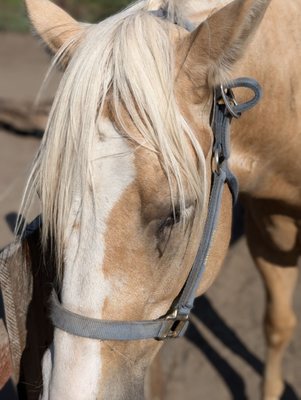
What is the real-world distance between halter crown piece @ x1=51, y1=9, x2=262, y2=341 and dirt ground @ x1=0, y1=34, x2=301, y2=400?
1438 millimetres

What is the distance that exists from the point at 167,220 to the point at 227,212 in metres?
0.34

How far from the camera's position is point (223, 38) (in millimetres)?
1702

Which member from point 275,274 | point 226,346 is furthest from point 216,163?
point 226,346

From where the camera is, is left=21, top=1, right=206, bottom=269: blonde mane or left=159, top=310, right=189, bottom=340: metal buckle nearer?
left=21, top=1, right=206, bottom=269: blonde mane

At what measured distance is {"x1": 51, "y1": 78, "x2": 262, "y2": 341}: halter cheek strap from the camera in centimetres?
172

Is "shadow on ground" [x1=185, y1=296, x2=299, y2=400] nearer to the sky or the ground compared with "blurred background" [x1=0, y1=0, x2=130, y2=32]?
nearer to the sky

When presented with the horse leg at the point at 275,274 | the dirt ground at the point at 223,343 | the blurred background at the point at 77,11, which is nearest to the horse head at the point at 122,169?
the horse leg at the point at 275,274

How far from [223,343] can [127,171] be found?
7.36 ft

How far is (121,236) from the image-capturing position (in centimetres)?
172

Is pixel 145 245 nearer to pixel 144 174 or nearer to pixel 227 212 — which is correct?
pixel 144 174

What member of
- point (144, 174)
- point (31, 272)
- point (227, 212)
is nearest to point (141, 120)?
point (144, 174)

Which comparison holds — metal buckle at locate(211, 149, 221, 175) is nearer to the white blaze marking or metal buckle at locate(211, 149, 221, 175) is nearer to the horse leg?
the white blaze marking

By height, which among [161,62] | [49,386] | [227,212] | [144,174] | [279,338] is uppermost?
[161,62]

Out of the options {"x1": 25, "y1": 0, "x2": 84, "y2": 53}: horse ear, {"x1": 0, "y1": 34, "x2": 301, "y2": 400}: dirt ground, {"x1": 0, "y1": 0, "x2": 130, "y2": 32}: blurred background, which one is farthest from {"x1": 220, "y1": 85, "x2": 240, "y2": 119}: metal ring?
{"x1": 0, "y1": 0, "x2": 130, "y2": 32}: blurred background
